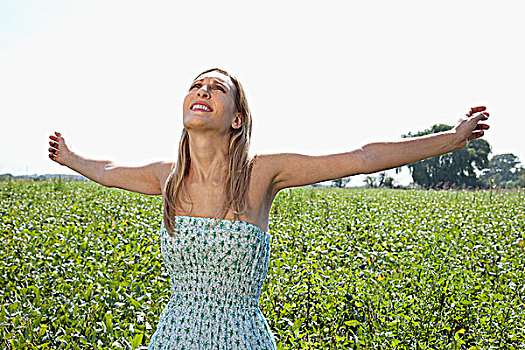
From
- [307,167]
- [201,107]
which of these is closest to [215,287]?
[307,167]

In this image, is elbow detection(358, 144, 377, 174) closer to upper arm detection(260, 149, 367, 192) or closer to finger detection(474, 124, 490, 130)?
upper arm detection(260, 149, 367, 192)

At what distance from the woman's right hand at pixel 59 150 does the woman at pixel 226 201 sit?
67 centimetres

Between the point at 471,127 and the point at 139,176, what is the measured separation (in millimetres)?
1343

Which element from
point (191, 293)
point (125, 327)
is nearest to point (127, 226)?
point (125, 327)

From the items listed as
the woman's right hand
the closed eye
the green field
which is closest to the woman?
the closed eye

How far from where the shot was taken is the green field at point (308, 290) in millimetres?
3762

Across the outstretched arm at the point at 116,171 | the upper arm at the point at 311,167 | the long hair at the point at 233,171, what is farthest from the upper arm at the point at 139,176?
the upper arm at the point at 311,167

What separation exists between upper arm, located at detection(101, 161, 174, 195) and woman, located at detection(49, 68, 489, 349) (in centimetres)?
19

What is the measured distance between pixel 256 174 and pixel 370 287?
3.04 metres

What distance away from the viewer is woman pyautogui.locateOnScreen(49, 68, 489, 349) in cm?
178

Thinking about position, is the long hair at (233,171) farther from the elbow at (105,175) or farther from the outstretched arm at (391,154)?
the elbow at (105,175)

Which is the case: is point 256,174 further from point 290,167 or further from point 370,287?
point 370,287

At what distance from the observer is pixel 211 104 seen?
1.84 meters

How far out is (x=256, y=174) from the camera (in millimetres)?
1910
